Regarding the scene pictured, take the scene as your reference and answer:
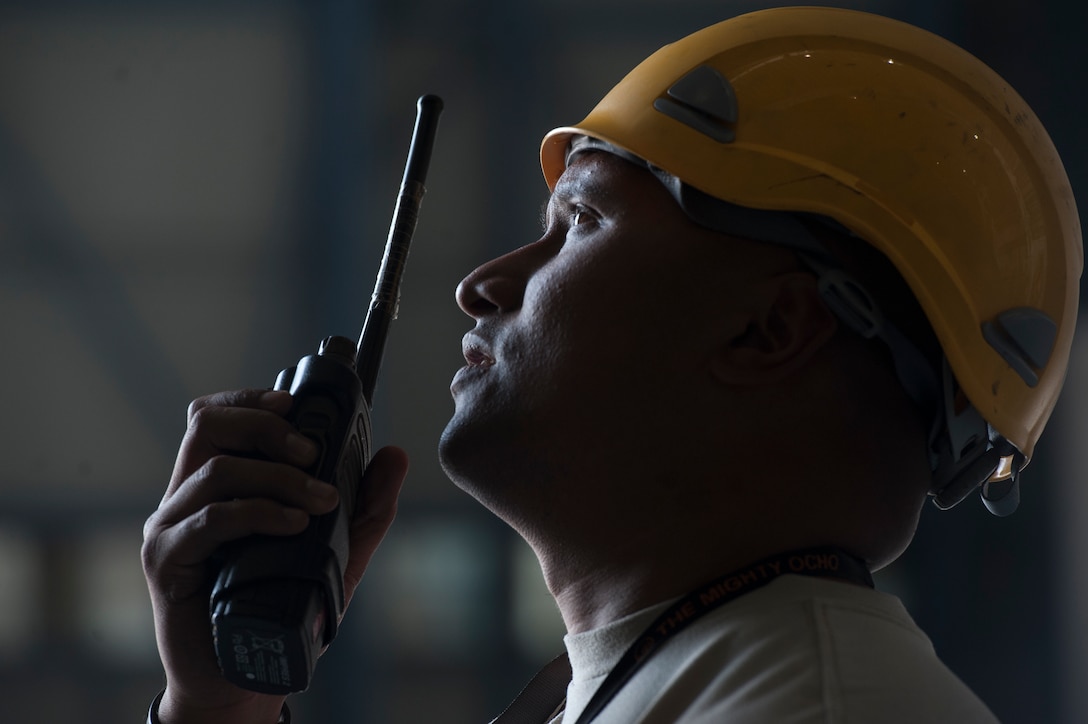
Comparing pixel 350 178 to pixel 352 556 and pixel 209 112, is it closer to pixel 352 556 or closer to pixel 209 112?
pixel 209 112

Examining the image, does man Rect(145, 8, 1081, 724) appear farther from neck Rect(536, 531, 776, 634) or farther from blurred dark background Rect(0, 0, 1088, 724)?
blurred dark background Rect(0, 0, 1088, 724)

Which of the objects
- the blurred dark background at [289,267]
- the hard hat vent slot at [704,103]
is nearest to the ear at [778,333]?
the hard hat vent slot at [704,103]

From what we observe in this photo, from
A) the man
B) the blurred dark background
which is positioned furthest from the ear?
the blurred dark background

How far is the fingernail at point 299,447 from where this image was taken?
3.74 ft

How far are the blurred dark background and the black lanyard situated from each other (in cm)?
298

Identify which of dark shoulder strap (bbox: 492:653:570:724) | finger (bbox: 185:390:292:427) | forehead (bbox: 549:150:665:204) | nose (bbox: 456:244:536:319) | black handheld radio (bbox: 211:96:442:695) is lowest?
dark shoulder strap (bbox: 492:653:570:724)

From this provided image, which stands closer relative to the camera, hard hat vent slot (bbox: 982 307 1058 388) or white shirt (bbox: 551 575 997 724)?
white shirt (bbox: 551 575 997 724)

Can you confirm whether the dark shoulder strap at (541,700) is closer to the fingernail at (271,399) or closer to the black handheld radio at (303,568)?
the black handheld radio at (303,568)

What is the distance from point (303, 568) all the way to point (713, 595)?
0.41 meters

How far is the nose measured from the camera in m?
1.28

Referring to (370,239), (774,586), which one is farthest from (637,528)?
(370,239)

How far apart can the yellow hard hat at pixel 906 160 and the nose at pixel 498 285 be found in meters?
0.18

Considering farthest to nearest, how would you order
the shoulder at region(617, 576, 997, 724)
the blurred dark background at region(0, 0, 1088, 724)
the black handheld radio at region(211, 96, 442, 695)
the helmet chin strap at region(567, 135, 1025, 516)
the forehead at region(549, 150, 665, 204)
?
the blurred dark background at region(0, 0, 1088, 724), the forehead at region(549, 150, 665, 204), the helmet chin strap at region(567, 135, 1025, 516), the black handheld radio at region(211, 96, 442, 695), the shoulder at region(617, 576, 997, 724)

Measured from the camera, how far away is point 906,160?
3.85 ft
